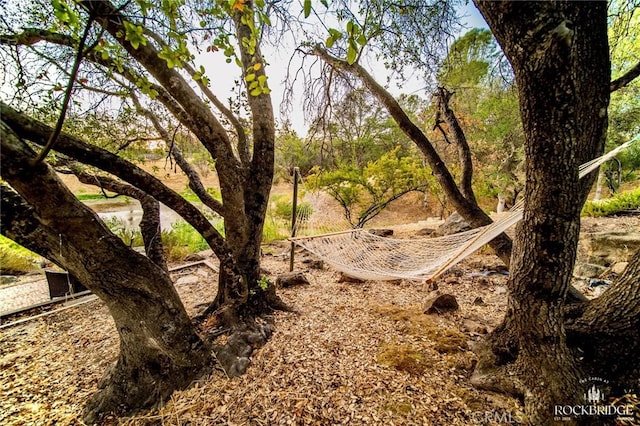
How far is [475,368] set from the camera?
3.89 feet

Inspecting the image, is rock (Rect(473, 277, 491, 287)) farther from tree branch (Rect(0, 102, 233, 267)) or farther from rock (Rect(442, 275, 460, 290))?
tree branch (Rect(0, 102, 233, 267))

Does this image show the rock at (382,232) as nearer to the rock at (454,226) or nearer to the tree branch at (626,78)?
the rock at (454,226)

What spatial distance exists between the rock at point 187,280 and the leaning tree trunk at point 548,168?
8.53 feet

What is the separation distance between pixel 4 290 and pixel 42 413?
2394 mm

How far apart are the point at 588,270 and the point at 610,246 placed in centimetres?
40

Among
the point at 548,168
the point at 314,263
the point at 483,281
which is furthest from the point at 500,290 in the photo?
the point at 314,263

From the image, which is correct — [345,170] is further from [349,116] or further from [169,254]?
[169,254]

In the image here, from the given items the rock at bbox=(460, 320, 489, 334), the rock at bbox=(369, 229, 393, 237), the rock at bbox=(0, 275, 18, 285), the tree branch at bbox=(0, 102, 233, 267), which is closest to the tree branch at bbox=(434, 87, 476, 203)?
the rock at bbox=(460, 320, 489, 334)

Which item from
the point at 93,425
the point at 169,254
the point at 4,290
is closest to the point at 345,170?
the point at 169,254

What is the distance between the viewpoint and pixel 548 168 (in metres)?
0.81

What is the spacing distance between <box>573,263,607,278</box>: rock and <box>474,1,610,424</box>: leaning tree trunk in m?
1.85

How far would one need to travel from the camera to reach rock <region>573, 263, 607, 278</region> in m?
2.27

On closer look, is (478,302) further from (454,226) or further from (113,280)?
(113,280)

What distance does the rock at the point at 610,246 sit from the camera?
2.32m
